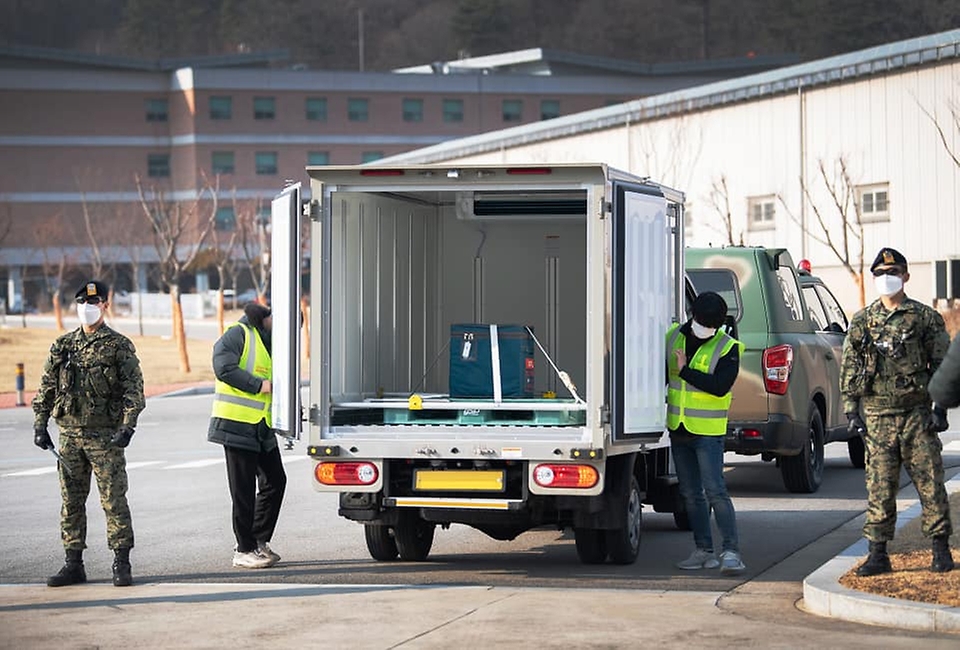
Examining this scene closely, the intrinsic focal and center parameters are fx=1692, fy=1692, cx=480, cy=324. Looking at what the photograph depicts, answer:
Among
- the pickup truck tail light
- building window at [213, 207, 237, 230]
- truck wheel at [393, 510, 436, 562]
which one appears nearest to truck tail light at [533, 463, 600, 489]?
truck wheel at [393, 510, 436, 562]

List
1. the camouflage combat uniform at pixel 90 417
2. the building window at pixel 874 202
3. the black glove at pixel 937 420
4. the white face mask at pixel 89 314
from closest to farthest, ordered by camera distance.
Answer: the black glove at pixel 937 420, the camouflage combat uniform at pixel 90 417, the white face mask at pixel 89 314, the building window at pixel 874 202

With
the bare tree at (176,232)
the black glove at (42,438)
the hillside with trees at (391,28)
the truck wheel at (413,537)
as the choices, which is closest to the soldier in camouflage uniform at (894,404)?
the truck wheel at (413,537)

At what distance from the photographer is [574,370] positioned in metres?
13.7

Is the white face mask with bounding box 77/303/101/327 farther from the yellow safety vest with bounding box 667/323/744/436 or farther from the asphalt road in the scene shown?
the yellow safety vest with bounding box 667/323/744/436

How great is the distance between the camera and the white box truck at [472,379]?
10719mm

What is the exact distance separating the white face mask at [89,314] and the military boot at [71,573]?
1.50m

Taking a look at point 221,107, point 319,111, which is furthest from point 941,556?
point 319,111

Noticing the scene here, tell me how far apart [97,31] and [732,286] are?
576ft

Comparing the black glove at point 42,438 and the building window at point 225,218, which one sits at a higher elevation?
the building window at point 225,218

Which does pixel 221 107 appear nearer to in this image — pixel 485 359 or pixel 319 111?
pixel 319 111

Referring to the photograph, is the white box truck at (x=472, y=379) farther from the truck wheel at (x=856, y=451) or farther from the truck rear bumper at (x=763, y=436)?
the truck wheel at (x=856, y=451)

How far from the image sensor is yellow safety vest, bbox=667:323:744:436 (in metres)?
11.3

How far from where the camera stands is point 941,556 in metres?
9.85

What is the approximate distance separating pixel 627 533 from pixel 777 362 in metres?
4.25
